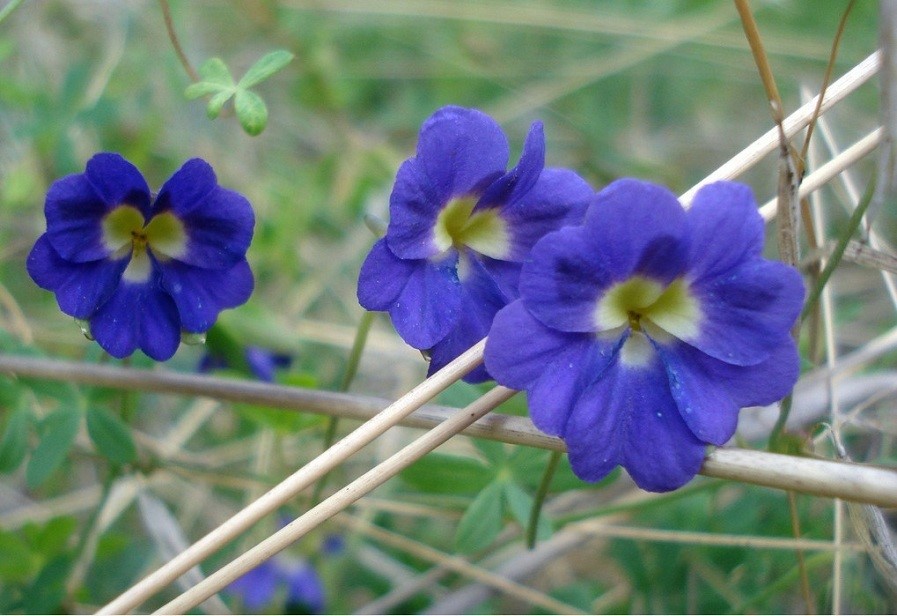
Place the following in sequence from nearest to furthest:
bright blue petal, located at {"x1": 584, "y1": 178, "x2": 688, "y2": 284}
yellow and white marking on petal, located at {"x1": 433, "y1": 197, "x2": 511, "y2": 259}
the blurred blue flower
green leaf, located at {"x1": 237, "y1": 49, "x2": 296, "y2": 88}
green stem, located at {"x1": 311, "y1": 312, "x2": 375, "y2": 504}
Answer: bright blue petal, located at {"x1": 584, "y1": 178, "x2": 688, "y2": 284}, yellow and white marking on petal, located at {"x1": 433, "y1": 197, "x2": 511, "y2": 259}, green leaf, located at {"x1": 237, "y1": 49, "x2": 296, "y2": 88}, green stem, located at {"x1": 311, "y1": 312, "x2": 375, "y2": 504}, the blurred blue flower

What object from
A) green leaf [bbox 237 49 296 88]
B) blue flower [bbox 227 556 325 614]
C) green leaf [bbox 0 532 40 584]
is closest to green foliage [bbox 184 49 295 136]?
green leaf [bbox 237 49 296 88]

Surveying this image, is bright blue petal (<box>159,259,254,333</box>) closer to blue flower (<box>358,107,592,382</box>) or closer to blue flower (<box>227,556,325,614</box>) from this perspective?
blue flower (<box>358,107,592,382</box>)

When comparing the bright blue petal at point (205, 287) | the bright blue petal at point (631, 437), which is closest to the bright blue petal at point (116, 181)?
the bright blue petal at point (205, 287)

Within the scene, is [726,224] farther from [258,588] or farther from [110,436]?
[258,588]

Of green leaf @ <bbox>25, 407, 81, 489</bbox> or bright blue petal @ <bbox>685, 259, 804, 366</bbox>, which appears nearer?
bright blue petal @ <bbox>685, 259, 804, 366</bbox>

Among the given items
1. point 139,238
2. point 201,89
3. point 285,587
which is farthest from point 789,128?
point 285,587

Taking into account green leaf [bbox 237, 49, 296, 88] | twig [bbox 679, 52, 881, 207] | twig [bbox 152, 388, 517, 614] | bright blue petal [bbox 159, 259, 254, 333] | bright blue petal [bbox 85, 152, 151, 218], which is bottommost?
twig [bbox 152, 388, 517, 614]

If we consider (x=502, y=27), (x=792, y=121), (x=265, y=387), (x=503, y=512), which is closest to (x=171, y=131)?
(x=502, y=27)
